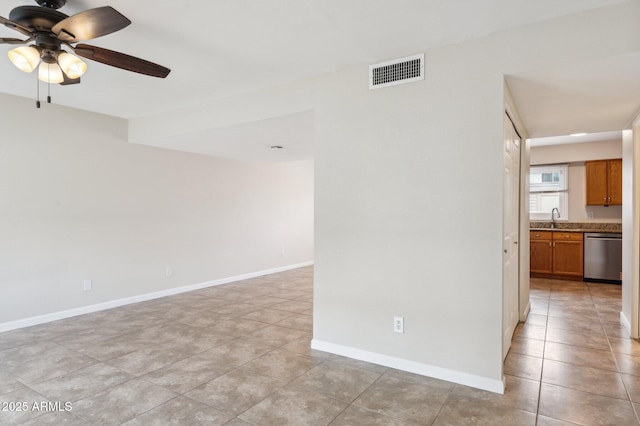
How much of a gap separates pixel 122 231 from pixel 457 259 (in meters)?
4.31

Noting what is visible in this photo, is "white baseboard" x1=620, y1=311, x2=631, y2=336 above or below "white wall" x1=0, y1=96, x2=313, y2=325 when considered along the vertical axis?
below

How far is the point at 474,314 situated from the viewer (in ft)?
8.25

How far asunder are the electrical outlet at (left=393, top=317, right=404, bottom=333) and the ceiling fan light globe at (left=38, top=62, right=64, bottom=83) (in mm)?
2971

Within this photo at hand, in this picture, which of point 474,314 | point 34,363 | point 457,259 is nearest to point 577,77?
point 457,259

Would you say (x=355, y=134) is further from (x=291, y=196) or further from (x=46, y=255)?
(x=291, y=196)

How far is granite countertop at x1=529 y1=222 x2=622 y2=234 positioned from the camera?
6.09 meters

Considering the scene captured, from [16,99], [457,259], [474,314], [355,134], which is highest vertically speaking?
[16,99]

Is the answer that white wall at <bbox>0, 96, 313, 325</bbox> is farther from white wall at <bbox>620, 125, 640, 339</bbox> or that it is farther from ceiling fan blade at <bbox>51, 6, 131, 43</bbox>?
white wall at <bbox>620, 125, 640, 339</bbox>

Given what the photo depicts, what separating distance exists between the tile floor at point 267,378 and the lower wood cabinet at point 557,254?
92.7 inches

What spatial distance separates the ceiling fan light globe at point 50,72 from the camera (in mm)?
2277

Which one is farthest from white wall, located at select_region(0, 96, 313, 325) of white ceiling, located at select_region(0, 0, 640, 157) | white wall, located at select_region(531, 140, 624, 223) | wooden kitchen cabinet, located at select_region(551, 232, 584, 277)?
white wall, located at select_region(531, 140, 624, 223)

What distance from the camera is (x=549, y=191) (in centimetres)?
700

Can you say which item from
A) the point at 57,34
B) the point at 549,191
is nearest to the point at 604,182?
the point at 549,191

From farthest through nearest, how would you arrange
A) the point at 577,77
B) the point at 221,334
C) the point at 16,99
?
the point at 16,99 → the point at 221,334 → the point at 577,77
